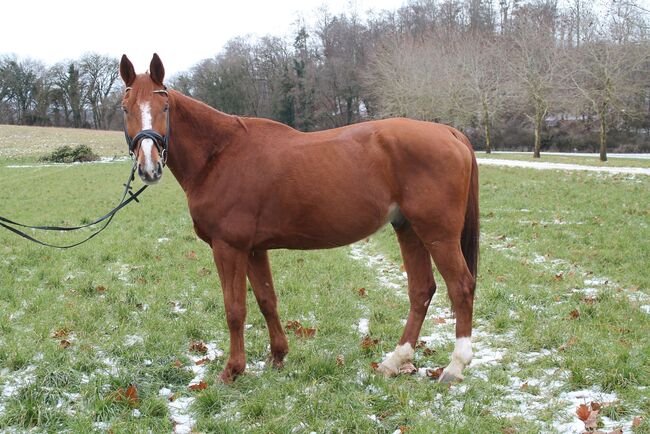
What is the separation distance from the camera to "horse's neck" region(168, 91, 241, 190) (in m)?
4.38

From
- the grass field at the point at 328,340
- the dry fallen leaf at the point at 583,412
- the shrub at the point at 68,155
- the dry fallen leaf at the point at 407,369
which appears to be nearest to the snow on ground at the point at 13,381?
the grass field at the point at 328,340

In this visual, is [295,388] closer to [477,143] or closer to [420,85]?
[420,85]

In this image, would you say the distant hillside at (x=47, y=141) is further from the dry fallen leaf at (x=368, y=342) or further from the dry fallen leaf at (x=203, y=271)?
the dry fallen leaf at (x=368, y=342)

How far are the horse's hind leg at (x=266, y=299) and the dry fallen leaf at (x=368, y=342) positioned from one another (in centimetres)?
81

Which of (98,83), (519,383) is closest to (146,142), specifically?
(519,383)

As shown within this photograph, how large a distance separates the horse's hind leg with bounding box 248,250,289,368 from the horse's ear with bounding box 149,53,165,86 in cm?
173

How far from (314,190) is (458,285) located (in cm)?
149

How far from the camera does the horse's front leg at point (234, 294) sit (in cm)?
427

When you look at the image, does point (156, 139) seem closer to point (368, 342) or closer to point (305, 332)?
point (305, 332)

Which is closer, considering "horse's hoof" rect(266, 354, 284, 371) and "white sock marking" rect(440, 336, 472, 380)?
"white sock marking" rect(440, 336, 472, 380)

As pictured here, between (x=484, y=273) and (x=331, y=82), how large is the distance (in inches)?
2427

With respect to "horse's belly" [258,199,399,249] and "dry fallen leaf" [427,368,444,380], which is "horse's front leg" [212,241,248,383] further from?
"dry fallen leaf" [427,368,444,380]

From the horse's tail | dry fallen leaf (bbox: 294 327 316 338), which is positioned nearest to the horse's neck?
dry fallen leaf (bbox: 294 327 316 338)

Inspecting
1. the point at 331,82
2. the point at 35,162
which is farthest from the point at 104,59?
the point at 35,162
